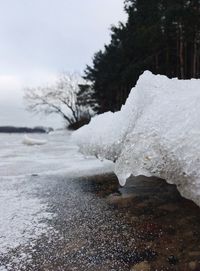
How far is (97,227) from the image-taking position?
2.83m

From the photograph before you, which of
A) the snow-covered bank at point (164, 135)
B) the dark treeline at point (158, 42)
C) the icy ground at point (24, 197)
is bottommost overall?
the icy ground at point (24, 197)

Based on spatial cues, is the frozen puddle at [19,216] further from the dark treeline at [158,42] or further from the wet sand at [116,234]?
the dark treeline at [158,42]

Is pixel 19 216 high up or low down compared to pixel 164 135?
down

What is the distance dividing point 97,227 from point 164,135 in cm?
100

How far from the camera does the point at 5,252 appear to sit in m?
2.35

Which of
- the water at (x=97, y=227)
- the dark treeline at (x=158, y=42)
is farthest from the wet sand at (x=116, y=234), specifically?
the dark treeline at (x=158, y=42)

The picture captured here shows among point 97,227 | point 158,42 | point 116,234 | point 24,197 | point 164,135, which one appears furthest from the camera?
point 158,42

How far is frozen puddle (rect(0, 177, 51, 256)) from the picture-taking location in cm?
261

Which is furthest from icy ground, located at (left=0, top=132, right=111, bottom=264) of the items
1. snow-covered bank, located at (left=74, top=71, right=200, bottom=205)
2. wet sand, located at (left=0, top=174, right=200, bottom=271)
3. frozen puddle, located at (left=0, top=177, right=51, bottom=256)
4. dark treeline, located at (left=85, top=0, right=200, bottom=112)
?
dark treeline, located at (left=85, top=0, right=200, bottom=112)

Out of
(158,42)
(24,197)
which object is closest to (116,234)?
(24,197)

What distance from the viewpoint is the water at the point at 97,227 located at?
2207 millimetres

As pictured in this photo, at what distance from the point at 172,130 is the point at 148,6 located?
15699 millimetres

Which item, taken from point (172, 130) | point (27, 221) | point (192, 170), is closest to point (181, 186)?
point (192, 170)

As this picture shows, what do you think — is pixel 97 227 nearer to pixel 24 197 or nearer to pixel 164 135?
pixel 164 135
